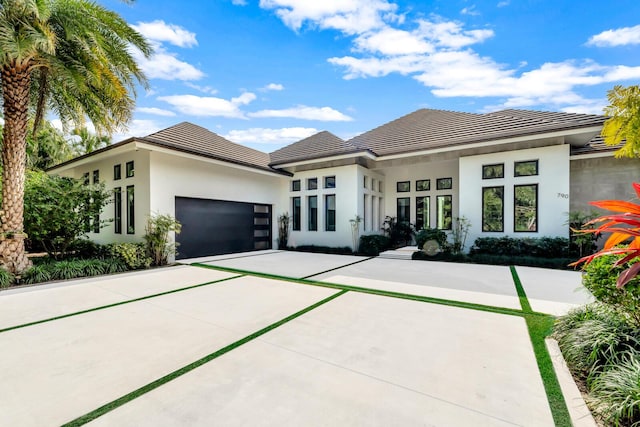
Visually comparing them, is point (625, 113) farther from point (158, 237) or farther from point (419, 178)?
point (158, 237)

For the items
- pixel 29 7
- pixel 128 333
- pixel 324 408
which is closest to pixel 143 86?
pixel 29 7

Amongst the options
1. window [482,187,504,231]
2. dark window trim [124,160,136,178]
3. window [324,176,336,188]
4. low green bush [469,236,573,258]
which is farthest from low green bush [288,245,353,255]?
dark window trim [124,160,136,178]

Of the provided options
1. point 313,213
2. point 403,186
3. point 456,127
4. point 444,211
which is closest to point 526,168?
point 456,127

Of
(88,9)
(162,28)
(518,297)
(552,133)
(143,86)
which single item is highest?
(162,28)

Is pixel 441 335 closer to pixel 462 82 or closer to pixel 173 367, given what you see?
pixel 173 367

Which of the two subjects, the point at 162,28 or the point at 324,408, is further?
the point at 162,28

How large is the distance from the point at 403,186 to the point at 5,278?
47.9 ft

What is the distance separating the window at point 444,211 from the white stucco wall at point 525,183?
2.12 meters

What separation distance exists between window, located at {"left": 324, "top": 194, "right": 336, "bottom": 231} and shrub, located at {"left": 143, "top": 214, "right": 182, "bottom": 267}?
6.50 meters

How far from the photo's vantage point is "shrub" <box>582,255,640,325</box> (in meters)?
2.81

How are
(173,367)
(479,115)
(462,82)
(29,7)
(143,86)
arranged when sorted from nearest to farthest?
(173,367)
(29,7)
(143,86)
(462,82)
(479,115)

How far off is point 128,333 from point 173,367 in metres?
1.32

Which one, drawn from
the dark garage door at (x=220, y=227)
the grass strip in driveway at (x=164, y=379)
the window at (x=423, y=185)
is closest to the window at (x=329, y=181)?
the dark garage door at (x=220, y=227)

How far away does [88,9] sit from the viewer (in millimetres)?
6535
